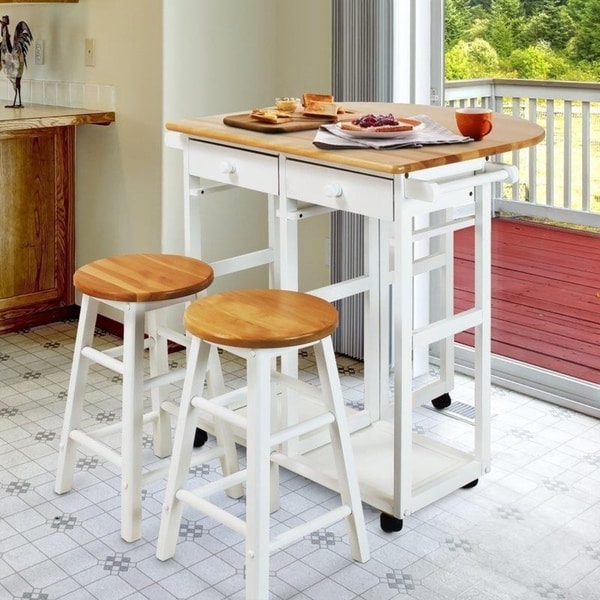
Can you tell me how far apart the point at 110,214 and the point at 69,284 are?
44cm

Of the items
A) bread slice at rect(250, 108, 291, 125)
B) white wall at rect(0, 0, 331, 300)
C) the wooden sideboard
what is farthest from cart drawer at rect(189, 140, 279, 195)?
the wooden sideboard

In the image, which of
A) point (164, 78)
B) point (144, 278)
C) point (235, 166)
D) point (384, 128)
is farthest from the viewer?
point (164, 78)

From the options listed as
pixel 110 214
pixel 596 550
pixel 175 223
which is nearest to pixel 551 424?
pixel 596 550

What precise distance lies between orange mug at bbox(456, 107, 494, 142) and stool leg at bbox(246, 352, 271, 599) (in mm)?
817

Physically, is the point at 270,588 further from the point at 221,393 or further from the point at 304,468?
the point at 221,393

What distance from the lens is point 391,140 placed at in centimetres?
251

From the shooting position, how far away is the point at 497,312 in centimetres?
375

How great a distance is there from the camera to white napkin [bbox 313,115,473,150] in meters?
2.47

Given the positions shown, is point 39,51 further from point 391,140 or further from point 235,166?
point 391,140

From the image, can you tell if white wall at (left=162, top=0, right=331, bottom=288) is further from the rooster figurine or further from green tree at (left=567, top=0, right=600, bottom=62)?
green tree at (left=567, top=0, right=600, bottom=62)

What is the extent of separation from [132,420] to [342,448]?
0.56 metres

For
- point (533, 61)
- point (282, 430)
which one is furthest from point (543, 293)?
point (282, 430)

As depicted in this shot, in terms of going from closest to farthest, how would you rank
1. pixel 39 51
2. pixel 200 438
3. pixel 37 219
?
pixel 200 438 < pixel 37 219 < pixel 39 51

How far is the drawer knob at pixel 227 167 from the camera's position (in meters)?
2.77
